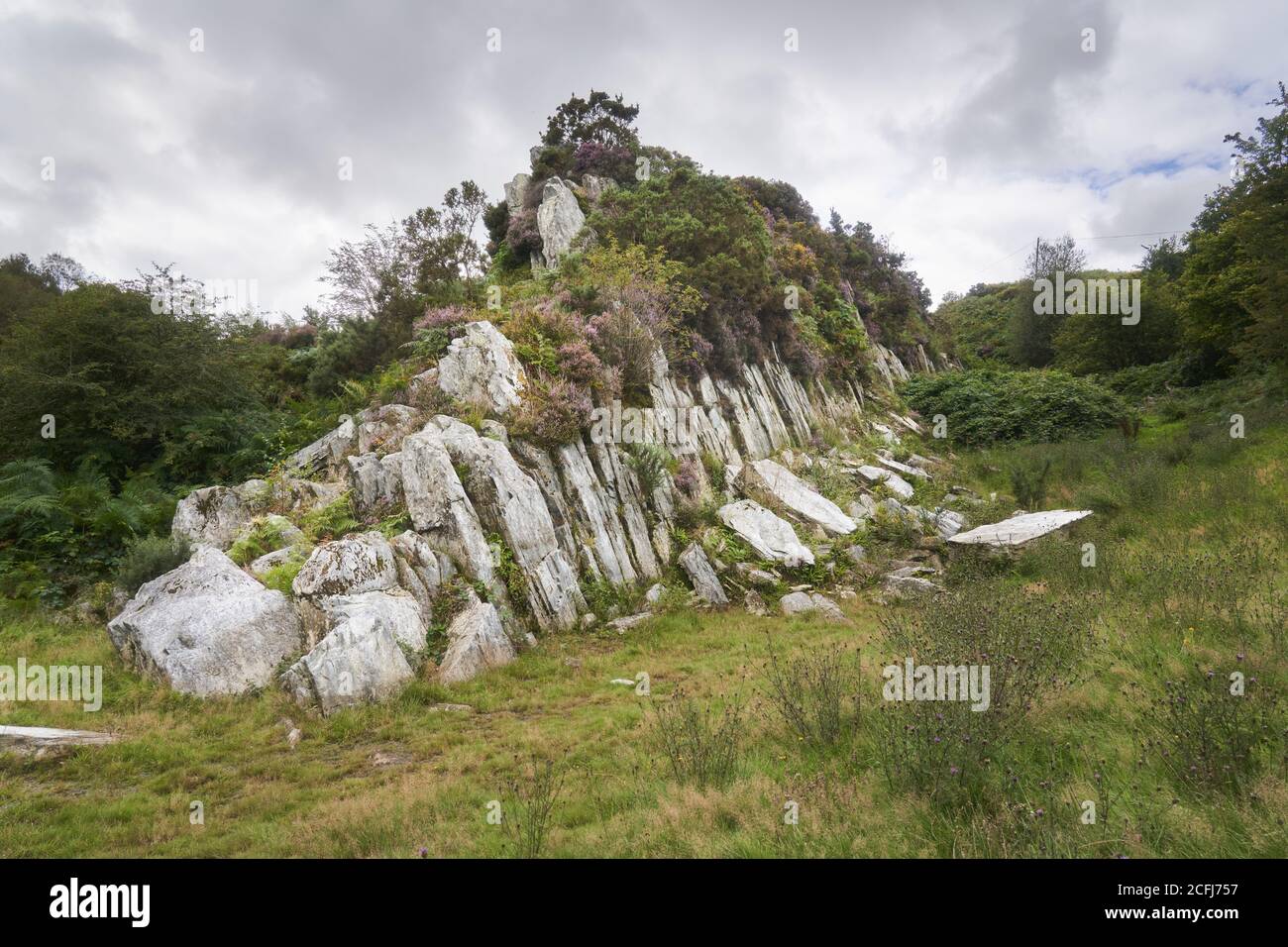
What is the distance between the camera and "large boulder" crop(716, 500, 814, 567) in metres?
13.7

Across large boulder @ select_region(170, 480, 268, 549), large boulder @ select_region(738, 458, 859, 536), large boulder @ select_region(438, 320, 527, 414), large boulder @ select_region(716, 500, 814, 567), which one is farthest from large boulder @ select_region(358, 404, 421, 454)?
large boulder @ select_region(738, 458, 859, 536)

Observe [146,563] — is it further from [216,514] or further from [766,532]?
[766,532]

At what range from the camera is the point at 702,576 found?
12.9 meters

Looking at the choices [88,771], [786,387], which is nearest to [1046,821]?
[88,771]

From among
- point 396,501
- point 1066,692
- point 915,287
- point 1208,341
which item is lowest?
point 1066,692

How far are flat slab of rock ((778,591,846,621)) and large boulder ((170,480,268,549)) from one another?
458 inches

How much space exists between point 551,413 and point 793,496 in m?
8.19

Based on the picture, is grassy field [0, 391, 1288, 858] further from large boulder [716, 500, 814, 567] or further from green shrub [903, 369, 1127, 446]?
green shrub [903, 369, 1127, 446]

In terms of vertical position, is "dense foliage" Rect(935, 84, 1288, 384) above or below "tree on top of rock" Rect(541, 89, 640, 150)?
below

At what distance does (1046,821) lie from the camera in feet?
11.7
